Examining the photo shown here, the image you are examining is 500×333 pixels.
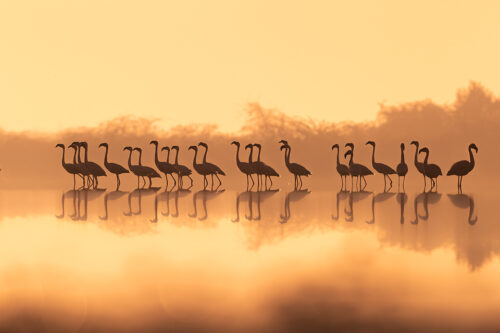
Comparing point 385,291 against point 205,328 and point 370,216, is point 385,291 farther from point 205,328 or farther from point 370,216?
point 370,216

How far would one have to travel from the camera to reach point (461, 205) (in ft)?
61.7

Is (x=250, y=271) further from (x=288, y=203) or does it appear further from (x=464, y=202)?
(x=464, y=202)

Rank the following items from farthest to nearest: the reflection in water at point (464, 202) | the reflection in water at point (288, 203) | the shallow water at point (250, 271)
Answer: the reflection in water at point (464, 202) → the reflection in water at point (288, 203) → the shallow water at point (250, 271)

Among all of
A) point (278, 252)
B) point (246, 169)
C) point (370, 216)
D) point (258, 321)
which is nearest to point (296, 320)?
point (258, 321)

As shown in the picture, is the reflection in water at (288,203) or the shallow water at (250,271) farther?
the reflection in water at (288,203)

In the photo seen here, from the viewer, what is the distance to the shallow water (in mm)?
6359

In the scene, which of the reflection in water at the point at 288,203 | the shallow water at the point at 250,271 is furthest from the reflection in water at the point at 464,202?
the reflection in water at the point at 288,203

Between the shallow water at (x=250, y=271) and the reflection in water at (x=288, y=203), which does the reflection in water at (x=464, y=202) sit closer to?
the shallow water at (x=250, y=271)

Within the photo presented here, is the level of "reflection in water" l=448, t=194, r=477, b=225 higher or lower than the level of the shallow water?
Result: higher

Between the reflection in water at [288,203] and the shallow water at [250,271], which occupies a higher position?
the reflection in water at [288,203]

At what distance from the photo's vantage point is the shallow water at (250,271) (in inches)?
250

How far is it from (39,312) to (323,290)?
290 cm

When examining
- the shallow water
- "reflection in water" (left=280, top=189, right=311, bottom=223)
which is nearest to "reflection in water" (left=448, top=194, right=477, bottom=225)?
the shallow water

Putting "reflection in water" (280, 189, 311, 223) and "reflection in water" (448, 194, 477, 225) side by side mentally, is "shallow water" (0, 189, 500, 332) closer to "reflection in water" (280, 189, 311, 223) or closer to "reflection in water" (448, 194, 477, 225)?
"reflection in water" (280, 189, 311, 223)
